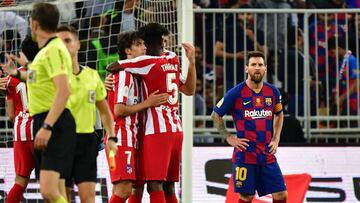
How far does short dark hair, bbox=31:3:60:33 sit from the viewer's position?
9812mm

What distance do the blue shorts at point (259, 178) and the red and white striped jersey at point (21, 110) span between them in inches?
93.8

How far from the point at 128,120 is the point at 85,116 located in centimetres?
187

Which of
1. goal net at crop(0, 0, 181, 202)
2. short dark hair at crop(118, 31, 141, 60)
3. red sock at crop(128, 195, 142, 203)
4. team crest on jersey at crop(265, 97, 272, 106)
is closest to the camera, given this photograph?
short dark hair at crop(118, 31, 141, 60)

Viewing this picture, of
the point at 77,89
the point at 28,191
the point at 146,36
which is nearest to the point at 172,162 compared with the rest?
the point at 146,36

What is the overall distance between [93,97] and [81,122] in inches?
9.9

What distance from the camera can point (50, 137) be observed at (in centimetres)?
Answer: 974

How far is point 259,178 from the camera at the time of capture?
13.0 metres

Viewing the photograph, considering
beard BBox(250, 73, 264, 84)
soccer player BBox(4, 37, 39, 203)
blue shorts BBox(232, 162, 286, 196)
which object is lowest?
blue shorts BBox(232, 162, 286, 196)

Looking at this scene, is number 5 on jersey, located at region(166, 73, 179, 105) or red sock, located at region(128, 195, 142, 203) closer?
number 5 on jersey, located at region(166, 73, 179, 105)

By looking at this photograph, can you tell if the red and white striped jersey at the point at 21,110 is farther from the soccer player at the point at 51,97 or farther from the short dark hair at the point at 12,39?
the soccer player at the point at 51,97

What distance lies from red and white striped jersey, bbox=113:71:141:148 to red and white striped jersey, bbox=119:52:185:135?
3.5 inches

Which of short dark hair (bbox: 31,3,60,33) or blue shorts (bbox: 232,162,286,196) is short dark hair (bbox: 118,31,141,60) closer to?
blue shorts (bbox: 232,162,286,196)

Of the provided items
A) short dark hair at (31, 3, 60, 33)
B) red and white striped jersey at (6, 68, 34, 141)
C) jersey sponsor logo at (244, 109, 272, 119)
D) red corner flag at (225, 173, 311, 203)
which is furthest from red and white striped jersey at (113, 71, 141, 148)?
red corner flag at (225, 173, 311, 203)

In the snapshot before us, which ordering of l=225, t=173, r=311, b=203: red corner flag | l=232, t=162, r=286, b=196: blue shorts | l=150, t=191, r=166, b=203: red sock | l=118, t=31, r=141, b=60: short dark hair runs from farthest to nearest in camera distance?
l=225, t=173, r=311, b=203: red corner flag, l=232, t=162, r=286, b=196: blue shorts, l=118, t=31, r=141, b=60: short dark hair, l=150, t=191, r=166, b=203: red sock
